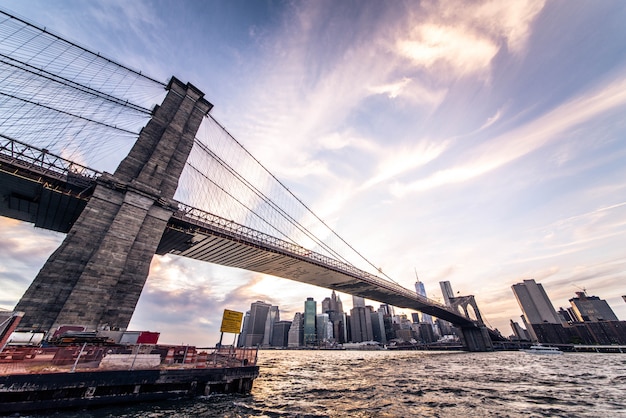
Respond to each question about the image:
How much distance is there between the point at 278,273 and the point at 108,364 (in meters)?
33.3

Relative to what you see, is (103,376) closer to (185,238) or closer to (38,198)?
(185,238)

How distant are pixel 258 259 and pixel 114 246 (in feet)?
66.3

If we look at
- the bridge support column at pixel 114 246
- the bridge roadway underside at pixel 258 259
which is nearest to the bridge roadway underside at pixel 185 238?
the bridge roadway underside at pixel 258 259

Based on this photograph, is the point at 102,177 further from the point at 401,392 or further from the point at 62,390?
the point at 401,392

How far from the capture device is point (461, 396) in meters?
Answer: 13.5

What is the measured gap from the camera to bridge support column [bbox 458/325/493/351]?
267ft

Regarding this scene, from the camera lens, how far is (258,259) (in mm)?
36781

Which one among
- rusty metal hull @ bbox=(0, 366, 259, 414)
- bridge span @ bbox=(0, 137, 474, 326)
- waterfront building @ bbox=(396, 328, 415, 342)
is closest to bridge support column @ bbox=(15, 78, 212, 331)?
bridge span @ bbox=(0, 137, 474, 326)

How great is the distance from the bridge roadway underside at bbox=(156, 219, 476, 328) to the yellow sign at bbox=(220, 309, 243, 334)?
1345 cm

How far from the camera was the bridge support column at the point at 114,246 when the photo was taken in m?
15.6

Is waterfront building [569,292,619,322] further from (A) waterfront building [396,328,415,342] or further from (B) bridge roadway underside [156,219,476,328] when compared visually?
(B) bridge roadway underside [156,219,476,328]

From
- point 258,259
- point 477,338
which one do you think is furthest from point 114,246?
point 477,338

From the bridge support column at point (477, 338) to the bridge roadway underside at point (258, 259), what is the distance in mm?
43566

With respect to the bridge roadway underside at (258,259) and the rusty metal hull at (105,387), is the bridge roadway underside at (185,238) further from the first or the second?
the rusty metal hull at (105,387)
